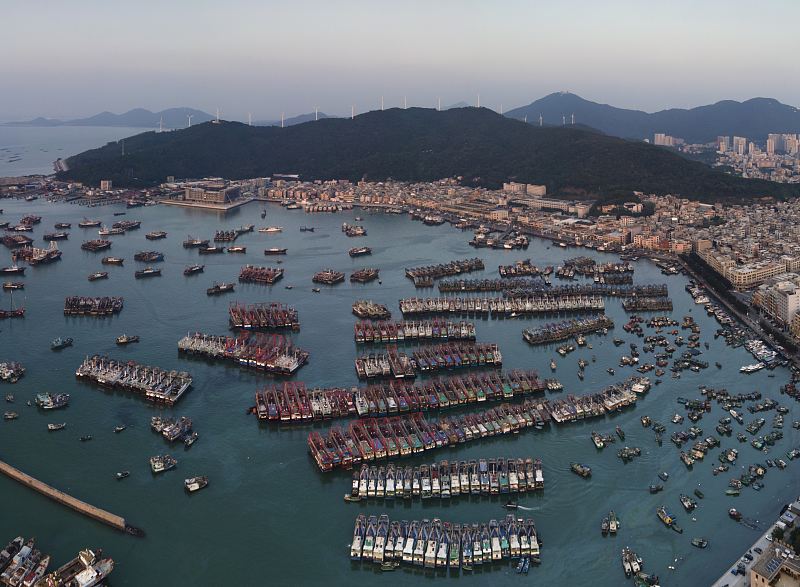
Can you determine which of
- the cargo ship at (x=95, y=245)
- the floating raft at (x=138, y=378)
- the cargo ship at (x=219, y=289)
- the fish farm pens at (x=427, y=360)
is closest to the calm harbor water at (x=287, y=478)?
the floating raft at (x=138, y=378)

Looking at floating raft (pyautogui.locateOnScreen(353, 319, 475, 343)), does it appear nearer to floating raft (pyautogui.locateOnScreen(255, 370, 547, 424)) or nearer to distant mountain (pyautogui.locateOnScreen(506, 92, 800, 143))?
floating raft (pyautogui.locateOnScreen(255, 370, 547, 424))

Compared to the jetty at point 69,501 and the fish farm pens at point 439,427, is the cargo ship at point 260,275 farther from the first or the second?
the jetty at point 69,501

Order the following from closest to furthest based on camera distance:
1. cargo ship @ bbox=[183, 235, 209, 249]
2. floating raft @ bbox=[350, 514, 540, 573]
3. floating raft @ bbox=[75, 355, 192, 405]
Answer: floating raft @ bbox=[350, 514, 540, 573] → floating raft @ bbox=[75, 355, 192, 405] → cargo ship @ bbox=[183, 235, 209, 249]

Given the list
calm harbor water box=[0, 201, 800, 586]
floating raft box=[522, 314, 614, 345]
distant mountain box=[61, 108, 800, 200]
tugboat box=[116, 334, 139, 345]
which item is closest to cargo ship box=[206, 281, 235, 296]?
calm harbor water box=[0, 201, 800, 586]

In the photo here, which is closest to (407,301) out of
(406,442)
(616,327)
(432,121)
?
(616,327)

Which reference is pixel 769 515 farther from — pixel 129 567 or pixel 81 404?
pixel 81 404

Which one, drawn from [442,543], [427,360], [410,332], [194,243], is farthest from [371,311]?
[194,243]
